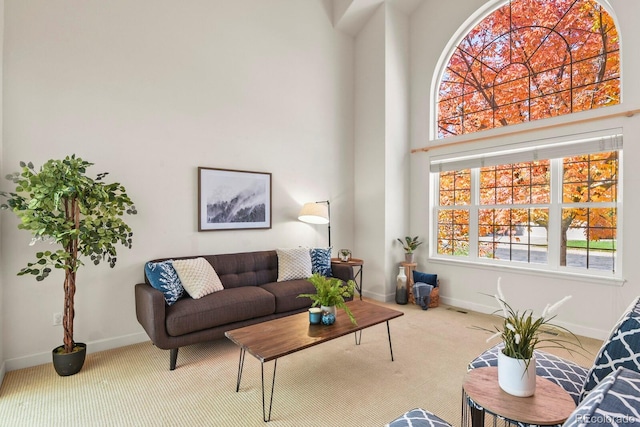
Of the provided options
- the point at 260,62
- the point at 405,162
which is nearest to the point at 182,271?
the point at 260,62

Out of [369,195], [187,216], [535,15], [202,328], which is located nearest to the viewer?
[202,328]

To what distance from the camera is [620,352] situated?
1374 millimetres

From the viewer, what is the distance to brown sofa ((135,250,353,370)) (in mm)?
2660

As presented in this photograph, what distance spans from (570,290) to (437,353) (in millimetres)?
1790

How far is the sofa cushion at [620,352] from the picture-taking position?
4.40 feet

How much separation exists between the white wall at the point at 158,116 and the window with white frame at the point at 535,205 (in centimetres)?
177

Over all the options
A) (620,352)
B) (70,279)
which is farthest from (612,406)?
(70,279)

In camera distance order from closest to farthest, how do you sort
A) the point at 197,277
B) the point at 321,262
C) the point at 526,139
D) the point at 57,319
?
the point at 57,319, the point at 197,277, the point at 526,139, the point at 321,262

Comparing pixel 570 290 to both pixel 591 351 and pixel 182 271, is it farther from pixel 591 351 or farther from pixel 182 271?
pixel 182 271

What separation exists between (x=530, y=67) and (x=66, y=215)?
5.13m

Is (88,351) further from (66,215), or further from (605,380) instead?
(605,380)

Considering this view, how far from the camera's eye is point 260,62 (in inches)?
163

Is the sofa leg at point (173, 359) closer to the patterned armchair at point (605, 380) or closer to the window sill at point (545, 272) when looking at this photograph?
the patterned armchair at point (605, 380)

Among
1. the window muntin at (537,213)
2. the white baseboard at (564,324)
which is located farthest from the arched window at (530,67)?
the white baseboard at (564,324)
